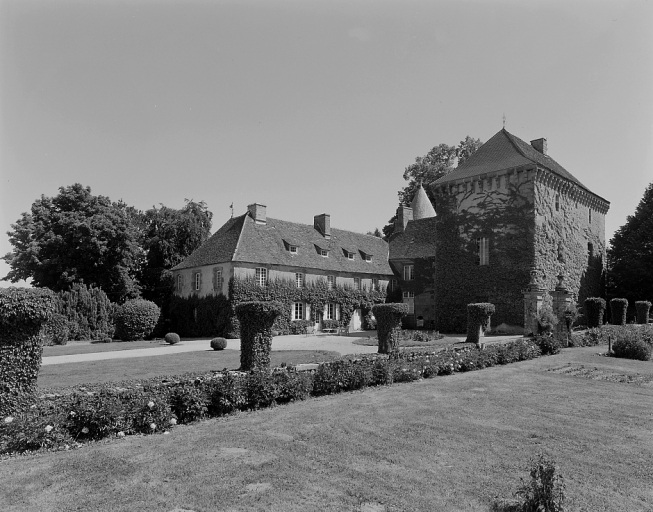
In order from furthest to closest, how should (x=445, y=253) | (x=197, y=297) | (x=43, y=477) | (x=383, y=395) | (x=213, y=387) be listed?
(x=197, y=297) < (x=445, y=253) < (x=383, y=395) < (x=213, y=387) < (x=43, y=477)

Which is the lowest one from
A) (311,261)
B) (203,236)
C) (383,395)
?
(383,395)

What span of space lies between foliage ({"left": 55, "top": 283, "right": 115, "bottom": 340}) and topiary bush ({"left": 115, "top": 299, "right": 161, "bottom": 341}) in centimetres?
146

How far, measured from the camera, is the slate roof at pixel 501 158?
29.4 meters

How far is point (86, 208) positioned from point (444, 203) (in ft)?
84.9

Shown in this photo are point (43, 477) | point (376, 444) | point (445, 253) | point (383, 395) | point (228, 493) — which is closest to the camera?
point (228, 493)

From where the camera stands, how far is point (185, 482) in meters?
6.03

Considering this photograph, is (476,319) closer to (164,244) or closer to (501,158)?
(501,158)

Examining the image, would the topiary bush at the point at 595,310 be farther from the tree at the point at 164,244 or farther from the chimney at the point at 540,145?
the tree at the point at 164,244

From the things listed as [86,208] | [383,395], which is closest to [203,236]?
[86,208]

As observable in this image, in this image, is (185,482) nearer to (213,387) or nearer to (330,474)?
(330,474)

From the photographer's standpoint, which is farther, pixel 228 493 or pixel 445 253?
pixel 445 253

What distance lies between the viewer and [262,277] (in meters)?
33.7

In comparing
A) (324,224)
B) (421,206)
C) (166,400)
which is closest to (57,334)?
(324,224)

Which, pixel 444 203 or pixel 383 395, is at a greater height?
pixel 444 203
